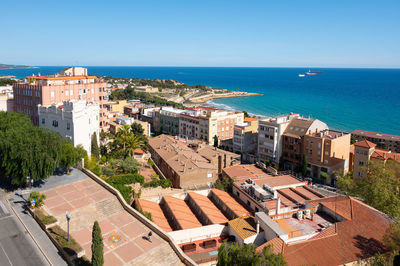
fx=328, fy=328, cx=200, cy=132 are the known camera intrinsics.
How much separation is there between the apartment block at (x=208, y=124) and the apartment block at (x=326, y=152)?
2266cm

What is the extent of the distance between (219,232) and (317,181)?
35837 millimetres

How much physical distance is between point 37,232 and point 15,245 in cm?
190

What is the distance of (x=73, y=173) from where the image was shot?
36.9m

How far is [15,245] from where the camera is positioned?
925 inches

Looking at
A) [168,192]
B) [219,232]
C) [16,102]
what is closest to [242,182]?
[168,192]

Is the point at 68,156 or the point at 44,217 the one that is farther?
the point at 68,156

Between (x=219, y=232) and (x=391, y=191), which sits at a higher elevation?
(x=391, y=191)

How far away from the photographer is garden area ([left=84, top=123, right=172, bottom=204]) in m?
37.7

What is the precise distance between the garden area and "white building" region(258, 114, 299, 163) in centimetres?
2497

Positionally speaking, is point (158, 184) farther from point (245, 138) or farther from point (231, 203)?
point (245, 138)

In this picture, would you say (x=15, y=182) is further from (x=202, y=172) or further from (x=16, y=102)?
(x=16, y=102)

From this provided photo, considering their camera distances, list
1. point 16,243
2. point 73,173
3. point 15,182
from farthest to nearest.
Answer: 1. point 73,173
2. point 15,182
3. point 16,243

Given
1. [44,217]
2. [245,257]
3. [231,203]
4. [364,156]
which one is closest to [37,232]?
[44,217]

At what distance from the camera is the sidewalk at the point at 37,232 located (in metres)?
22.3
